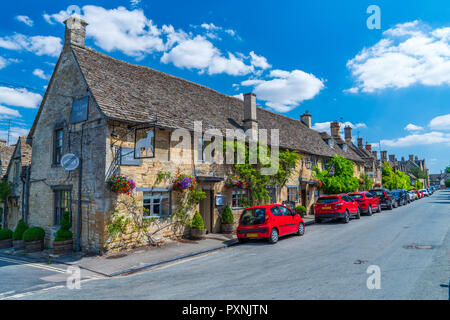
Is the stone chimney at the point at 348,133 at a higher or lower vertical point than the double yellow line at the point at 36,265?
higher

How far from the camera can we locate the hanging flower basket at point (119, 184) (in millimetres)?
10648

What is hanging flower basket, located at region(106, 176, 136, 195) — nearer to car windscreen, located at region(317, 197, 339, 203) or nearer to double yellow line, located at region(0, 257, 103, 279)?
double yellow line, located at region(0, 257, 103, 279)

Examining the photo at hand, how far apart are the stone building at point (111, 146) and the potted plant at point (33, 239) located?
35 cm

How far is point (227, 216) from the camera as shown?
14.9 meters

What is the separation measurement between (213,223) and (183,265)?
5942 mm

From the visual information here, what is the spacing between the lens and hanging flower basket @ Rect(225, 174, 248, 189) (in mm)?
15391

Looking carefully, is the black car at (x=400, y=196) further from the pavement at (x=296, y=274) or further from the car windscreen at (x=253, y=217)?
the car windscreen at (x=253, y=217)

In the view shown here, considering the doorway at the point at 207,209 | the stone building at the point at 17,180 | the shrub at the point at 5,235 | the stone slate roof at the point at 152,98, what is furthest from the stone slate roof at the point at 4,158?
the doorway at the point at 207,209

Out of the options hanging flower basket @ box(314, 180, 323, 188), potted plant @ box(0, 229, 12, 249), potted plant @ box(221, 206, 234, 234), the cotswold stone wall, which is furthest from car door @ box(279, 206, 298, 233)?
potted plant @ box(0, 229, 12, 249)

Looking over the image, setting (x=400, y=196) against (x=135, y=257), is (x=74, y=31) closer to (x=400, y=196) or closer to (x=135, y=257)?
(x=135, y=257)

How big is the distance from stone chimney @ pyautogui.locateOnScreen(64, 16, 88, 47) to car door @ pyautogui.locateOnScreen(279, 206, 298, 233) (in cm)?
1280
